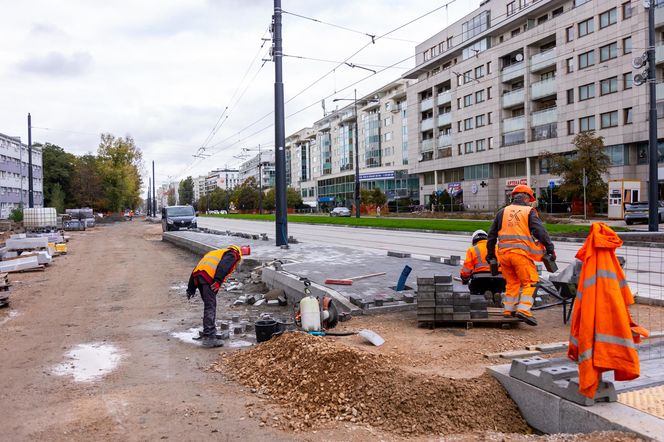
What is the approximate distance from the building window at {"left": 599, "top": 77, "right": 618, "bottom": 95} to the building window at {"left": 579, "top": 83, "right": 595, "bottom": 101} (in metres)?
1.04

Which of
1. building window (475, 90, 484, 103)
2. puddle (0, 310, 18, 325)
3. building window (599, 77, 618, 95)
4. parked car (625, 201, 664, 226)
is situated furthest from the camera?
building window (475, 90, 484, 103)

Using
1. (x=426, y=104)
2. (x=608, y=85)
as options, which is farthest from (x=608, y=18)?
(x=426, y=104)

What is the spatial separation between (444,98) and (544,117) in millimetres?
16808

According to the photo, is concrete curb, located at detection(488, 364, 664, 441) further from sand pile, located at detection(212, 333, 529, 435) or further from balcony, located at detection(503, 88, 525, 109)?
balcony, located at detection(503, 88, 525, 109)

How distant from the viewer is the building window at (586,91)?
43181 millimetres

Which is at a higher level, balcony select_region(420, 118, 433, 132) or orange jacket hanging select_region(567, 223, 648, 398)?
balcony select_region(420, 118, 433, 132)

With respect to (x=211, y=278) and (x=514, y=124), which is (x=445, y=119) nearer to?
(x=514, y=124)

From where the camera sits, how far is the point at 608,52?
40969 millimetres

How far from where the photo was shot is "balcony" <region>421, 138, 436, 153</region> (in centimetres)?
6794

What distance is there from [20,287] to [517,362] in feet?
44.3

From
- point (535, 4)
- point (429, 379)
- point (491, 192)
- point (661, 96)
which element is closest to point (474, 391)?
point (429, 379)

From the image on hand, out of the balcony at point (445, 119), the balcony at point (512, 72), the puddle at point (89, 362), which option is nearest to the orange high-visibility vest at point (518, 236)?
the puddle at point (89, 362)

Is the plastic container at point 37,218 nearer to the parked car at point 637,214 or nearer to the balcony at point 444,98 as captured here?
the parked car at point 637,214

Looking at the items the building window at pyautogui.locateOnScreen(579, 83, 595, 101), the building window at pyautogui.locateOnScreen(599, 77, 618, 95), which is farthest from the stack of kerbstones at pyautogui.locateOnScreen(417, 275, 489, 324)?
the building window at pyautogui.locateOnScreen(579, 83, 595, 101)
